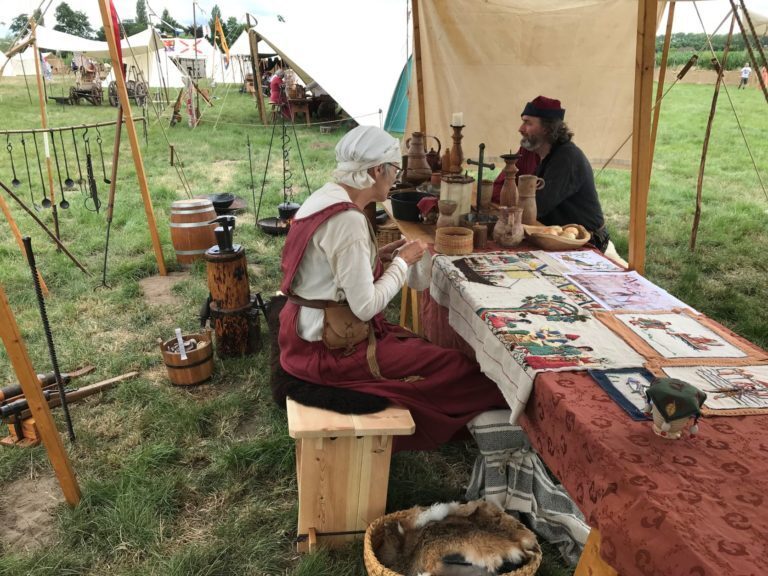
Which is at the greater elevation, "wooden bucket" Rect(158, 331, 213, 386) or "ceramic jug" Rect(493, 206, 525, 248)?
"ceramic jug" Rect(493, 206, 525, 248)

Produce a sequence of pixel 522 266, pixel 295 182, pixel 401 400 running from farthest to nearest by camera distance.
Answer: pixel 295 182 → pixel 522 266 → pixel 401 400

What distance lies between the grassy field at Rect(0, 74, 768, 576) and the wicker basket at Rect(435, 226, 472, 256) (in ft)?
3.10

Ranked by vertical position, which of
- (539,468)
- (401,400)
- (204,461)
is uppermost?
(401,400)

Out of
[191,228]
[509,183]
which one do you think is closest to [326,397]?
[509,183]

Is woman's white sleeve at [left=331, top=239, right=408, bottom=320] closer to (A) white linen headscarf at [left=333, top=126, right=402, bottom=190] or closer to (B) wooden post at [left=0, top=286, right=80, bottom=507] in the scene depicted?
(A) white linen headscarf at [left=333, top=126, right=402, bottom=190]

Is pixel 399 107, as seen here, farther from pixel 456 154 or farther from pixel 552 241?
pixel 552 241

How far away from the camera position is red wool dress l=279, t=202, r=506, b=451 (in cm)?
196

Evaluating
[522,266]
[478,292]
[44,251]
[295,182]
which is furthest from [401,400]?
[295,182]

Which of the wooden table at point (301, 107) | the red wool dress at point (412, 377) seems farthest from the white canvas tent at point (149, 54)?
the red wool dress at point (412, 377)

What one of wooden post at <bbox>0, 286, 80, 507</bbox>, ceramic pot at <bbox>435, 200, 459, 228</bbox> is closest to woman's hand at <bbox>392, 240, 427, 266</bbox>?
ceramic pot at <bbox>435, 200, 459, 228</bbox>

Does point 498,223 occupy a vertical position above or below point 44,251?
above

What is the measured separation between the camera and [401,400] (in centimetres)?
192

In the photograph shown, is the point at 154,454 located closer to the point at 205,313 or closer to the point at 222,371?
the point at 222,371

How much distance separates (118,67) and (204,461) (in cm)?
290
